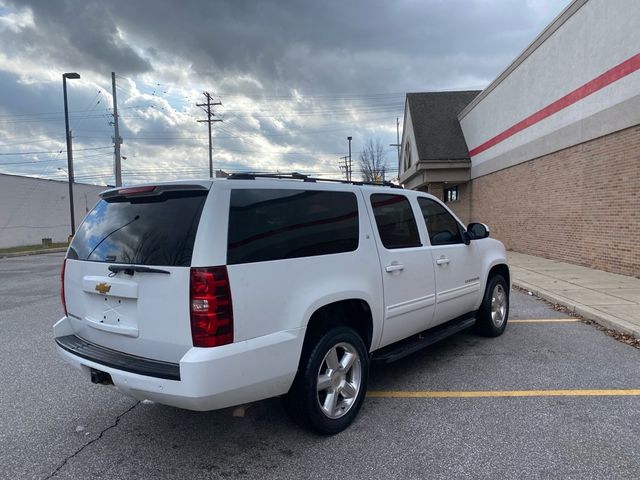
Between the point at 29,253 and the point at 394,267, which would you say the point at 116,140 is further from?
the point at 394,267

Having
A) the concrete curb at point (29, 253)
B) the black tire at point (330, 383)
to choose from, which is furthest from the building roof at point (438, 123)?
the concrete curb at point (29, 253)

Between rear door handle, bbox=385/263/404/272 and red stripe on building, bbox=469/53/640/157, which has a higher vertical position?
red stripe on building, bbox=469/53/640/157

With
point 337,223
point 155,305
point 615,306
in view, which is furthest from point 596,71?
point 155,305

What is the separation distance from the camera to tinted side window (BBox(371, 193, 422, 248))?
395cm

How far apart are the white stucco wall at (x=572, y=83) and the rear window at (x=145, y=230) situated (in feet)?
34.5

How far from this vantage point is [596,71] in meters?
11.1

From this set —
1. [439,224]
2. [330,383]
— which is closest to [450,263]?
[439,224]

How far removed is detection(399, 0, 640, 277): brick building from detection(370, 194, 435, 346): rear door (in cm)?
800

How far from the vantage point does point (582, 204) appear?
1208 cm

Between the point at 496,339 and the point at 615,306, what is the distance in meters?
2.87

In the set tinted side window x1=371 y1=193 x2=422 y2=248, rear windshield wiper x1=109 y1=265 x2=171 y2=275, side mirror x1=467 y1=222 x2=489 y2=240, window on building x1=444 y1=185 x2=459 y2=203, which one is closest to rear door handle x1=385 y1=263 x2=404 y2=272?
tinted side window x1=371 y1=193 x2=422 y2=248

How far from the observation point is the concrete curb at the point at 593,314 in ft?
19.1

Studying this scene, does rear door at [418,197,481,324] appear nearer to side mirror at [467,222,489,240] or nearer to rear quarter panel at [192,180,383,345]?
side mirror at [467,222,489,240]

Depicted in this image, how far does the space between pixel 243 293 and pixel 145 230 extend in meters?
0.85
